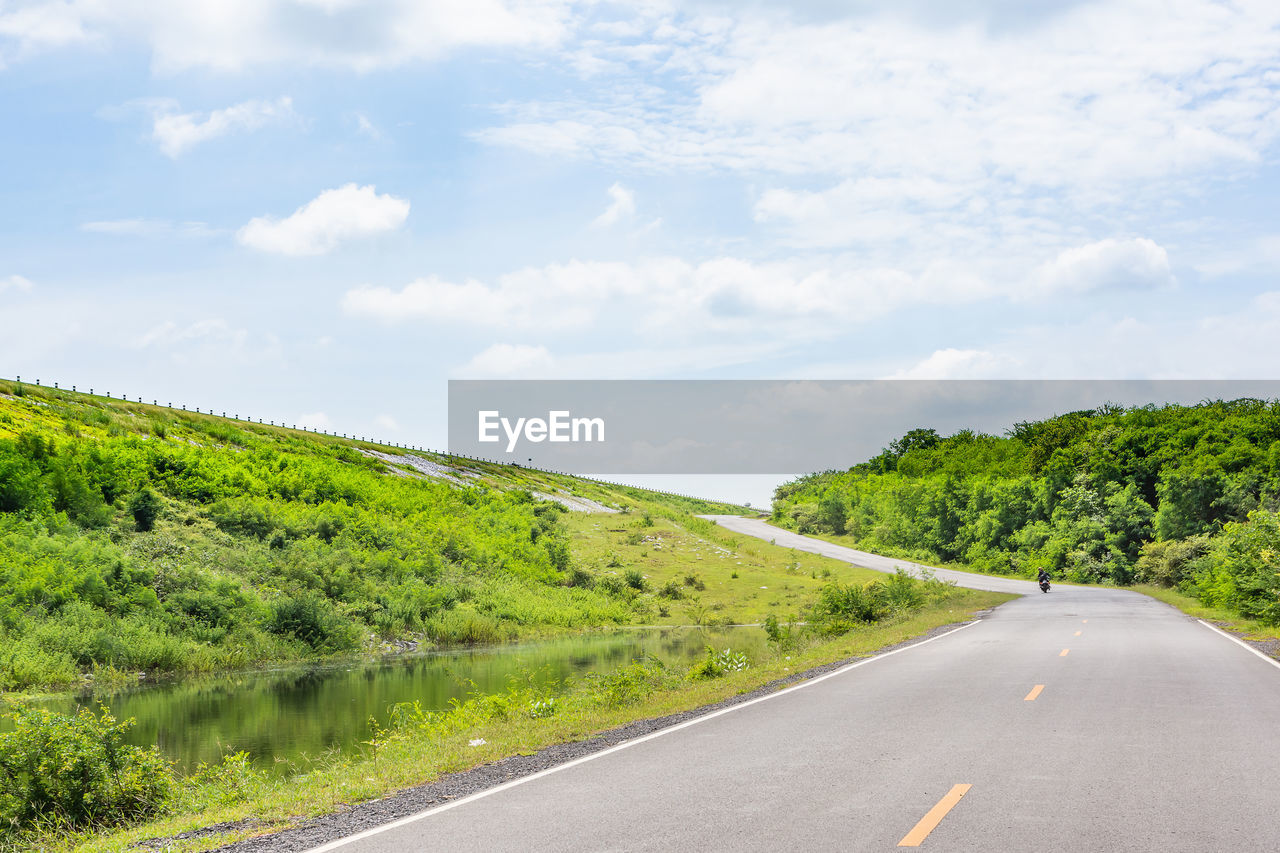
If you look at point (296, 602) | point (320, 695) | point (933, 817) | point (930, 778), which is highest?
point (933, 817)

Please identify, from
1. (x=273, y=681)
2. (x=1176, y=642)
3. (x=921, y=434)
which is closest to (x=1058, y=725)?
(x=1176, y=642)

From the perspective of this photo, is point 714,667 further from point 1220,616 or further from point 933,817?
point 1220,616

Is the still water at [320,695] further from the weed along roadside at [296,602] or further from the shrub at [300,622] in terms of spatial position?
the shrub at [300,622]

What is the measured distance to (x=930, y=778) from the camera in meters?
9.02

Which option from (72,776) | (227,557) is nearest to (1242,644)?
(72,776)

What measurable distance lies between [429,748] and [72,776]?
14.2ft

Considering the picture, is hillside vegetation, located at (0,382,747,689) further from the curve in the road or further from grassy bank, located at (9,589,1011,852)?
the curve in the road

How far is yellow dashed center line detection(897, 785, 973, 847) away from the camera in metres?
6.91

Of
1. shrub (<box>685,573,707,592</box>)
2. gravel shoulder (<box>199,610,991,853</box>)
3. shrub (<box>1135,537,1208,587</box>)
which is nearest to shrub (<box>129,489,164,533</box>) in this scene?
gravel shoulder (<box>199,610,991,853</box>)

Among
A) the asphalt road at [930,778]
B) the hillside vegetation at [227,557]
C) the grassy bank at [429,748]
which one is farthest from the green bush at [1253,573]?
the hillside vegetation at [227,557]

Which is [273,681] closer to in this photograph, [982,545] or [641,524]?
[641,524]

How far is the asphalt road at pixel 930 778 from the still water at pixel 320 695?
24.9ft

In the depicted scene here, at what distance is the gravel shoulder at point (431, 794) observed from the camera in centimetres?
792

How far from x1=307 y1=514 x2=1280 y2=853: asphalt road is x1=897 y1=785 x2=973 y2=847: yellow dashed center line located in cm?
3
